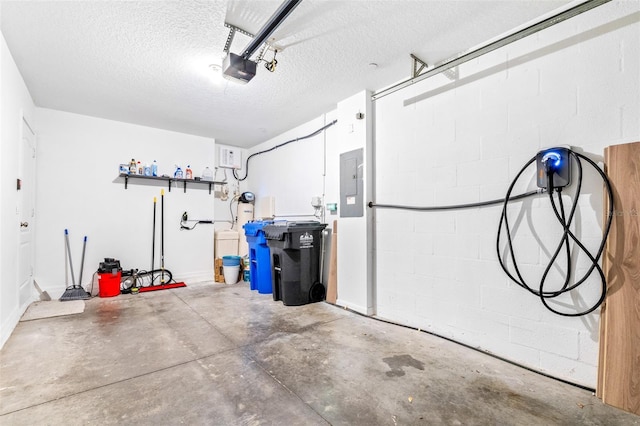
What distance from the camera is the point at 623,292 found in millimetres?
1843

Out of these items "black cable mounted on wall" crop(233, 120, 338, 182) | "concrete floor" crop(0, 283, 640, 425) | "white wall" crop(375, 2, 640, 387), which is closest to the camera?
"concrete floor" crop(0, 283, 640, 425)

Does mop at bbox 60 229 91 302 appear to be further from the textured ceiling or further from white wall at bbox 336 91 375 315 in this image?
white wall at bbox 336 91 375 315

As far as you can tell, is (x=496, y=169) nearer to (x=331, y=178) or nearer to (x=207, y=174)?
(x=331, y=178)

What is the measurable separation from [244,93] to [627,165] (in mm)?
3689

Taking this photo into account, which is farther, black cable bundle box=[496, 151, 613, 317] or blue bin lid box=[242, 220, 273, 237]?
blue bin lid box=[242, 220, 273, 237]

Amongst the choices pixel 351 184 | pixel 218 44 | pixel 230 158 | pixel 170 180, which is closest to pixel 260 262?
pixel 351 184

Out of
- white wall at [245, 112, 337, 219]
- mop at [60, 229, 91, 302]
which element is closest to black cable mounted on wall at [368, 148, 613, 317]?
white wall at [245, 112, 337, 219]

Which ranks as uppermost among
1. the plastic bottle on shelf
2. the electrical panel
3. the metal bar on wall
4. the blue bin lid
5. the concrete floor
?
the metal bar on wall

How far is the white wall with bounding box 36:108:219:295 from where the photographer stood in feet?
14.3

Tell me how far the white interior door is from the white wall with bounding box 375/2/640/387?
13.7ft

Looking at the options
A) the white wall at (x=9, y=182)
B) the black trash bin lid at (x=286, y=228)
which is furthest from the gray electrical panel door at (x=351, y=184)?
the white wall at (x=9, y=182)

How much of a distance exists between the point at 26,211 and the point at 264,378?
397cm

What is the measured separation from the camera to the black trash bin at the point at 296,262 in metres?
3.91

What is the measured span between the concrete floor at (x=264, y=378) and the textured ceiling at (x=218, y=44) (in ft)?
9.12
